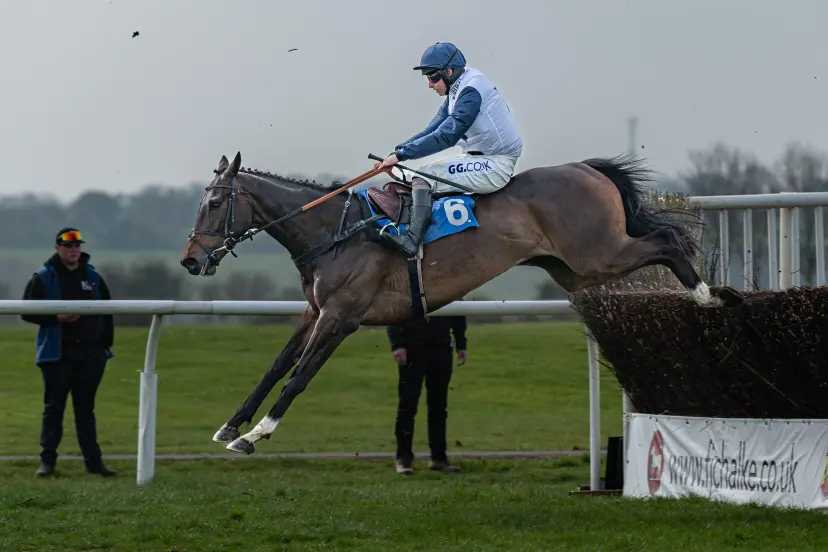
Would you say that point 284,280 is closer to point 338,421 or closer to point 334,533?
point 338,421

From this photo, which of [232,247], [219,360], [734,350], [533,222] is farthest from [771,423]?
[219,360]

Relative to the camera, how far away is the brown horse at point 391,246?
25.6ft

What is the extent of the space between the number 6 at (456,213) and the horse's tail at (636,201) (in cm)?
101

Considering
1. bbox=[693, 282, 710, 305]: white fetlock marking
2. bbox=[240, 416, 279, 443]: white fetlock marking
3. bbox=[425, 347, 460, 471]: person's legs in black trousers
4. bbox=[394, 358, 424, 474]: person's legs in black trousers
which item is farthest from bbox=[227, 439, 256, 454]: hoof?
bbox=[425, 347, 460, 471]: person's legs in black trousers

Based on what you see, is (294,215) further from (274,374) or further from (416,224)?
(274,374)

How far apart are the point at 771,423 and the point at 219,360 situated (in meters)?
16.8

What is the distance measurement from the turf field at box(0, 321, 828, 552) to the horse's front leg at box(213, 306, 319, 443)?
41 cm

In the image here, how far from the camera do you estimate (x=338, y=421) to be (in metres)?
16.8

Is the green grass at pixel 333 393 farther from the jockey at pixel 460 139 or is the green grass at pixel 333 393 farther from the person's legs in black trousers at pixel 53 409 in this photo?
the jockey at pixel 460 139

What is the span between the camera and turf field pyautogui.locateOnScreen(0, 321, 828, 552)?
638 centimetres

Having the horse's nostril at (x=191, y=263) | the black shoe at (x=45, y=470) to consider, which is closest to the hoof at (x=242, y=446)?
the horse's nostril at (x=191, y=263)

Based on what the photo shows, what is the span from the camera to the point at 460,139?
8133 millimetres

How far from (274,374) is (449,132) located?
187 centimetres

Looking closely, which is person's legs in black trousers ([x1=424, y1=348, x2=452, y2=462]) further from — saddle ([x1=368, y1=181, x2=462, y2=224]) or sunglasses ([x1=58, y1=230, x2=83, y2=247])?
sunglasses ([x1=58, y1=230, x2=83, y2=247])
